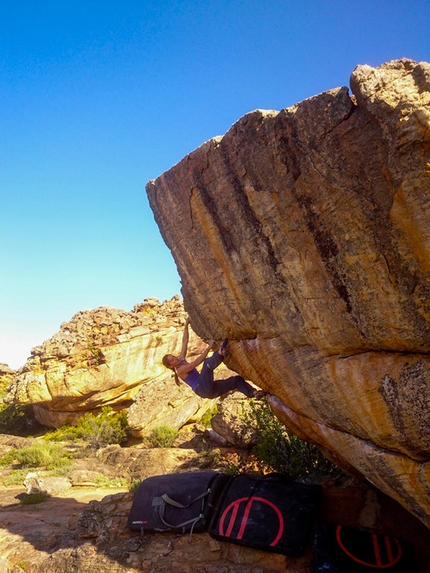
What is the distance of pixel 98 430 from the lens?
20.7 metres

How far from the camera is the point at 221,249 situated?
5527 mm

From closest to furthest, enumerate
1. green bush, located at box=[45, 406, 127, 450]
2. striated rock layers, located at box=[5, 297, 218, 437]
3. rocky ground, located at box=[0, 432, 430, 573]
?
rocky ground, located at box=[0, 432, 430, 573] < green bush, located at box=[45, 406, 127, 450] < striated rock layers, located at box=[5, 297, 218, 437]

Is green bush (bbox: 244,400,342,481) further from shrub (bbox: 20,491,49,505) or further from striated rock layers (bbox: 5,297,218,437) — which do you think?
striated rock layers (bbox: 5,297,218,437)

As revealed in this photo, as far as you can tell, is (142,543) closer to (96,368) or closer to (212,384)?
(212,384)

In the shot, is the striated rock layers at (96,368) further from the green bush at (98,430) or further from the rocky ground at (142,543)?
the rocky ground at (142,543)

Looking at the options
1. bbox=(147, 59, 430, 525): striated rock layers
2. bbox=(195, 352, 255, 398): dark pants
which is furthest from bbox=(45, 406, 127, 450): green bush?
bbox=(147, 59, 430, 525): striated rock layers

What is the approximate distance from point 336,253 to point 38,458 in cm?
1781

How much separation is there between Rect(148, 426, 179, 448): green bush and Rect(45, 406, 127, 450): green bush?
9.33 feet

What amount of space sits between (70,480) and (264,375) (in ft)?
37.4

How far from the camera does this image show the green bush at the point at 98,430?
2012cm

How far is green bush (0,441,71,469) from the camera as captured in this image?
16.7m

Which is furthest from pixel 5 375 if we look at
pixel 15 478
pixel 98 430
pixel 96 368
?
pixel 15 478

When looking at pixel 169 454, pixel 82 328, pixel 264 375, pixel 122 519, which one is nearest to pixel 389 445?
pixel 264 375

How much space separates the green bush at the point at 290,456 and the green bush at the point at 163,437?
27.1 ft
